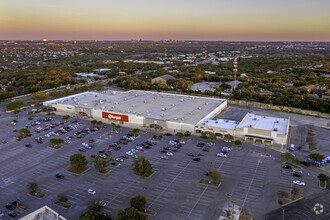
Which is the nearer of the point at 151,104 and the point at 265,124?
the point at 265,124

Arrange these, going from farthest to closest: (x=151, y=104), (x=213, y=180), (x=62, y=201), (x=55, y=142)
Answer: (x=151, y=104) < (x=55, y=142) < (x=213, y=180) < (x=62, y=201)

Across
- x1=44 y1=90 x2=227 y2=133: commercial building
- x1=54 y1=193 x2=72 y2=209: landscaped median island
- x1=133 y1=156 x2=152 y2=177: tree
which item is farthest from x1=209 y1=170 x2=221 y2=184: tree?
x1=44 y1=90 x2=227 y2=133: commercial building

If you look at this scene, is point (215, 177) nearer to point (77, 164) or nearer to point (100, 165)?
point (100, 165)

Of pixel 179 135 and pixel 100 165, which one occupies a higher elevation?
pixel 179 135

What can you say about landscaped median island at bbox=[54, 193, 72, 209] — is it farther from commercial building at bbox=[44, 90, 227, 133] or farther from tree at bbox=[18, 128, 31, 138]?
commercial building at bbox=[44, 90, 227, 133]

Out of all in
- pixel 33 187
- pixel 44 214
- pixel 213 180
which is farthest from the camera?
pixel 213 180

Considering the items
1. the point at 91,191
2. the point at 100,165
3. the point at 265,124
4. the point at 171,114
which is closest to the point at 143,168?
the point at 100,165
